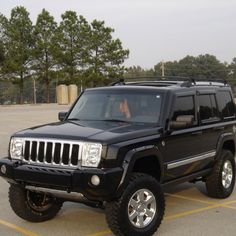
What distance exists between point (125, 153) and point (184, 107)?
5.51 ft

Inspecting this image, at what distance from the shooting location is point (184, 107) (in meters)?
6.83

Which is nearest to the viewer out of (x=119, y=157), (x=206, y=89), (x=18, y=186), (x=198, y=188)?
(x=119, y=157)

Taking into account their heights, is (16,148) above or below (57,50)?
below

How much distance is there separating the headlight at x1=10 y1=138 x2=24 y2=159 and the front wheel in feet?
4.25

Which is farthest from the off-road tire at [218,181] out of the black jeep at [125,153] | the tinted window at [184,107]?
the tinted window at [184,107]

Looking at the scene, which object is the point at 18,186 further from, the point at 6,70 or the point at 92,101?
the point at 6,70

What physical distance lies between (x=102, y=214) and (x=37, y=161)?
5.01 ft

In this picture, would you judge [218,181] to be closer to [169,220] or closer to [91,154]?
[169,220]

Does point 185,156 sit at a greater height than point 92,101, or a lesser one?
lesser

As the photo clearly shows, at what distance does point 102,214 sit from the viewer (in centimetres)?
681

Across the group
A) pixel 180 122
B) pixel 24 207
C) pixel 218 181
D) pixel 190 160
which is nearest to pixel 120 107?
pixel 180 122

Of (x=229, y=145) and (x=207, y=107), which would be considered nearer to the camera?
(x=207, y=107)

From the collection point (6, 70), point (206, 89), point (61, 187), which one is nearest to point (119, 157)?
point (61, 187)

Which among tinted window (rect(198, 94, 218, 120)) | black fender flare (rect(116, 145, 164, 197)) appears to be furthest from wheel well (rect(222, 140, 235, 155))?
black fender flare (rect(116, 145, 164, 197))
